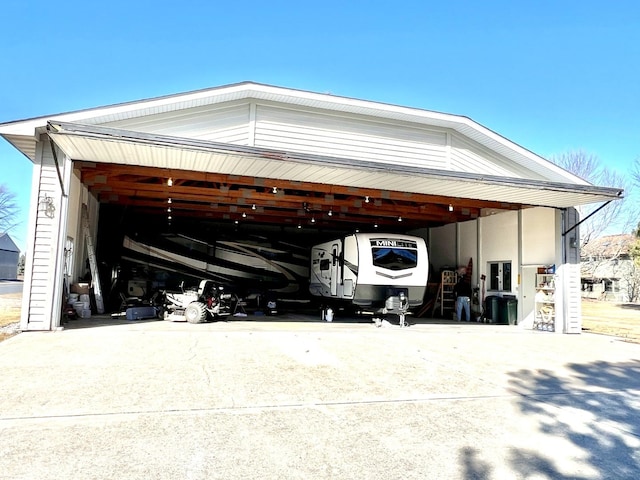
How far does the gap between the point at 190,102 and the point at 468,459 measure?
28.8 ft

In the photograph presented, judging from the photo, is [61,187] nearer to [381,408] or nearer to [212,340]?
[212,340]

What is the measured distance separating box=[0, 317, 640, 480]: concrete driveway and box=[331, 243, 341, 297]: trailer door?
19.6 ft

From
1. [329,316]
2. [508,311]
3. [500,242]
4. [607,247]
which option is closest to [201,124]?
[329,316]

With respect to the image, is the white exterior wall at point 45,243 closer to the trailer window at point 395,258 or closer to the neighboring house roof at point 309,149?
the neighboring house roof at point 309,149

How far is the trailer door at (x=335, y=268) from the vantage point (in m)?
14.2

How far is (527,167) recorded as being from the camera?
40.5ft

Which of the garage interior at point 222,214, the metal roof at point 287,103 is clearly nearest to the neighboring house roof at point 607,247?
the garage interior at point 222,214

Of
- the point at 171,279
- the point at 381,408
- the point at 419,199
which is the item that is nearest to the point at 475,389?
the point at 381,408

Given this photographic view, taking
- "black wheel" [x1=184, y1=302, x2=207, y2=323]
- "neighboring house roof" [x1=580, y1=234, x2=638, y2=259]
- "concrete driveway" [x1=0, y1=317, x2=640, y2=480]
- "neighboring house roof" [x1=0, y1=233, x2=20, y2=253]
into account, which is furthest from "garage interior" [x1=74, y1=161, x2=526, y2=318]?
"neighboring house roof" [x1=0, y1=233, x2=20, y2=253]

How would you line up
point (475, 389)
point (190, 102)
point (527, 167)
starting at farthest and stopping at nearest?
1. point (527, 167)
2. point (190, 102)
3. point (475, 389)

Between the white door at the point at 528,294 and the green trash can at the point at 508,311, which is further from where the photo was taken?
the green trash can at the point at 508,311

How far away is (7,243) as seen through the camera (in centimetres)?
4697

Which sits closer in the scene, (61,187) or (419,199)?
(61,187)

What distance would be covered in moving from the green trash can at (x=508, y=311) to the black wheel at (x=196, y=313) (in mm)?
9330
